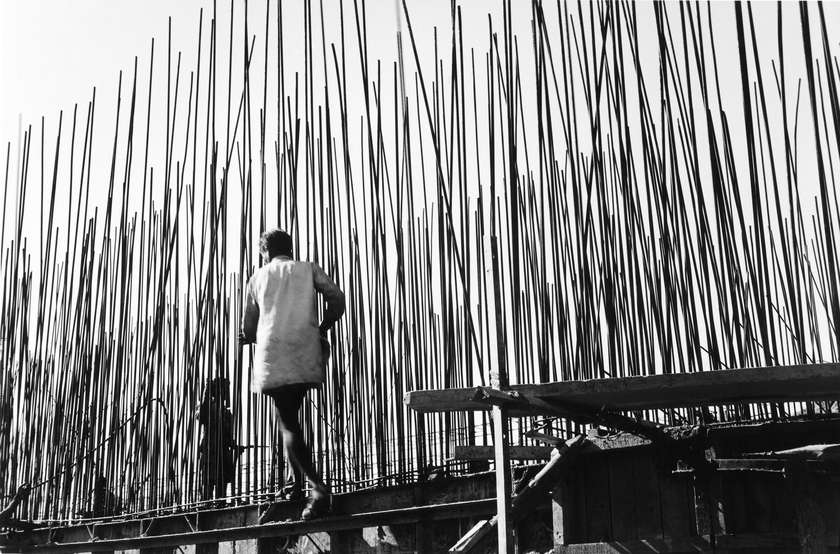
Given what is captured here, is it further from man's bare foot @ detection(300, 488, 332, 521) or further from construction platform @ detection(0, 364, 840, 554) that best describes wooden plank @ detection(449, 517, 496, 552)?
man's bare foot @ detection(300, 488, 332, 521)

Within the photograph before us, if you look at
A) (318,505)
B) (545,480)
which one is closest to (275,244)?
(318,505)

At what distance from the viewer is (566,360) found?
3.38 m

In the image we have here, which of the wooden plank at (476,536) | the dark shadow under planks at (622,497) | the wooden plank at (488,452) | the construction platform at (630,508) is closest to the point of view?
the construction platform at (630,508)

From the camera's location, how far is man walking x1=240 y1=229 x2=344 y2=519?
11.0 feet

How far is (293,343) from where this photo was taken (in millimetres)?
3361

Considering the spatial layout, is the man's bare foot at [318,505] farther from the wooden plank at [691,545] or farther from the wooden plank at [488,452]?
the wooden plank at [691,545]

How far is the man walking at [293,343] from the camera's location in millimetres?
3338

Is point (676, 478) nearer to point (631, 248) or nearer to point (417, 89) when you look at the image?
point (631, 248)

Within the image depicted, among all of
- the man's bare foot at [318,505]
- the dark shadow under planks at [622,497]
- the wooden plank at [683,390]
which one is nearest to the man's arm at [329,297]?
the man's bare foot at [318,505]

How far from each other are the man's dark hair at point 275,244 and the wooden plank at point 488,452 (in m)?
0.96

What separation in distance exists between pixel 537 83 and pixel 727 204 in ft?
2.42

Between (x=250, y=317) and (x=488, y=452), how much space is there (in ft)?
3.24

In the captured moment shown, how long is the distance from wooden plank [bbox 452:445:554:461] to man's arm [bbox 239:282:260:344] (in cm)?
87

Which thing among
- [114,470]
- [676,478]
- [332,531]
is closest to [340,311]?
[332,531]
